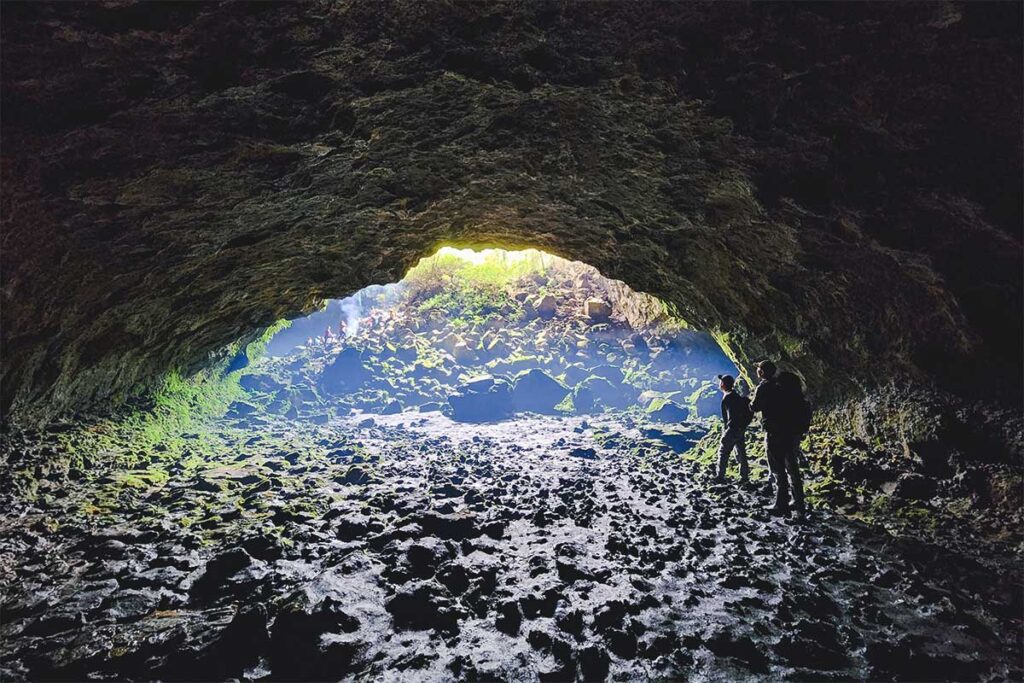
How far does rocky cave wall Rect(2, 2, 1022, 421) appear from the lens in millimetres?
4000

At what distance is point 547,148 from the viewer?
650 cm

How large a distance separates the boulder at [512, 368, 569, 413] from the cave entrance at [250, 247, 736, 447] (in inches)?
2.0

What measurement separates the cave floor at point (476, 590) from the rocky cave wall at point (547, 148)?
3193mm

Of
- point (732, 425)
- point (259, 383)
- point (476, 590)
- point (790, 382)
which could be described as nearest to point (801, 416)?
point (790, 382)

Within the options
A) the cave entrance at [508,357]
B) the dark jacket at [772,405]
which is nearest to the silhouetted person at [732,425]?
the dark jacket at [772,405]

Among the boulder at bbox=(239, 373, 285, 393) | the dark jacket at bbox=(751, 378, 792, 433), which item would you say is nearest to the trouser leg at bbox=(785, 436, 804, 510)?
the dark jacket at bbox=(751, 378, 792, 433)

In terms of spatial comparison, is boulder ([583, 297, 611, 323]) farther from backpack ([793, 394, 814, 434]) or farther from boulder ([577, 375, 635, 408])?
backpack ([793, 394, 814, 434])

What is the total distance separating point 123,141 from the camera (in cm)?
475


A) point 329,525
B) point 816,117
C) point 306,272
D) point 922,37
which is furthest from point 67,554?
point 922,37

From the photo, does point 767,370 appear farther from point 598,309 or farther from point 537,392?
point 598,309

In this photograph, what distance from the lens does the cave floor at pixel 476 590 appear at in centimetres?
343

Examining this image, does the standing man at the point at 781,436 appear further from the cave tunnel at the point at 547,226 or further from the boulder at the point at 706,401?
the boulder at the point at 706,401

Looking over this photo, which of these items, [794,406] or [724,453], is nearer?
[794,406]

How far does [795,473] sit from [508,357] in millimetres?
21921
